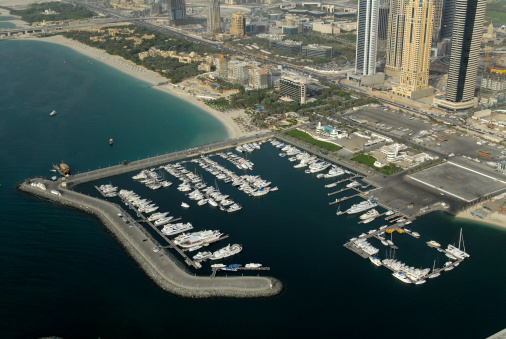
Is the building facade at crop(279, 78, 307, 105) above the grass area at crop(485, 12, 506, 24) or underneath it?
underneath

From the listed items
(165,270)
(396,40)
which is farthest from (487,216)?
(396,40)

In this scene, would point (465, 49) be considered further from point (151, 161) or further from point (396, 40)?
point (151, 161)

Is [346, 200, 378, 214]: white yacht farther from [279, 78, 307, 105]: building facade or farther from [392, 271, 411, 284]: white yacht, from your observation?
[279, 78, 307, 105]: building facade

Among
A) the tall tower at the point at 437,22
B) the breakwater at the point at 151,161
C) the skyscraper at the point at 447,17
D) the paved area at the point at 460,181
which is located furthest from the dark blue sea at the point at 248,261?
the skyscraper at the point at 447,17

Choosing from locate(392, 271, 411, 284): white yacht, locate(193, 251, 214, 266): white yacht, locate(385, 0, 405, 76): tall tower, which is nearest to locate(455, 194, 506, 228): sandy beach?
locate(392, 271, 411, 284): white yacht

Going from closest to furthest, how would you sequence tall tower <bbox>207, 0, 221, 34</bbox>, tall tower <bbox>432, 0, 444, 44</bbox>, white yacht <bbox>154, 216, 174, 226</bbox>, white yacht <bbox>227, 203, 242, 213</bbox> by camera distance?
white yacht <bbox>154, 216, 174, 226</bbox>, white yacht <bbox>227, 203, 242, 213</bbox>, tall tower <bbox>432, 0, 444, 44</bbox>, tall tower <bbox>207, 0, 221, 34</bbox>

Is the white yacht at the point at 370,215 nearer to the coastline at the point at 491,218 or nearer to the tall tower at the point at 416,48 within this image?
the coastline at the point at 491,218
